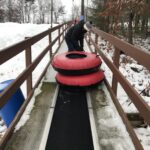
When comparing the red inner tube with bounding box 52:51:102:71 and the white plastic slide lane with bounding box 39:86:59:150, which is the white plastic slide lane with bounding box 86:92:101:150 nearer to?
the white plastic slide lane with bounding box 39:86:59:150

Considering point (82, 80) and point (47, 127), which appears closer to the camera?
point (47, 127)

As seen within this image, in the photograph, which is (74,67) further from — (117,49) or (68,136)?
(68,136)

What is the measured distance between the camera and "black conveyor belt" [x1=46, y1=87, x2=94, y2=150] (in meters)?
3.94

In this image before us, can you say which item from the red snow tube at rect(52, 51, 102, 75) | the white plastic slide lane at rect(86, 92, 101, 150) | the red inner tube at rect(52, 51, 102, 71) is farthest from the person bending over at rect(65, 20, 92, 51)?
the white plastic slide lane at rect(86, 92, 101, 150)

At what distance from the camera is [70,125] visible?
179 inches

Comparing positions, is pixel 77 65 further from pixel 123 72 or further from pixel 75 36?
pixel 123 72

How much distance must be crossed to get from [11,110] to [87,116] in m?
1.23

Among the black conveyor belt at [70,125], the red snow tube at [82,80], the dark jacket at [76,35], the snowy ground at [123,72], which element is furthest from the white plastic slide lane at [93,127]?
the dark jacket at [76,35]

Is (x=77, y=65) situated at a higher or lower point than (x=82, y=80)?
higher

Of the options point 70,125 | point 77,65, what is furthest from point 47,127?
point 77,65

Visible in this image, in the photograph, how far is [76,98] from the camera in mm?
5902

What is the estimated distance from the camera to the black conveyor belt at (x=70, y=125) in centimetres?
394

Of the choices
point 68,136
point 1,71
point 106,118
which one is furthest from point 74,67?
point 1,71

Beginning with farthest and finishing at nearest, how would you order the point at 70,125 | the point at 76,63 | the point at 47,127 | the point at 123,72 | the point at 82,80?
the point at 123,72 < the point at 76,63 < the point at 82,80 < the point at 70,125 < the point at 47,127
